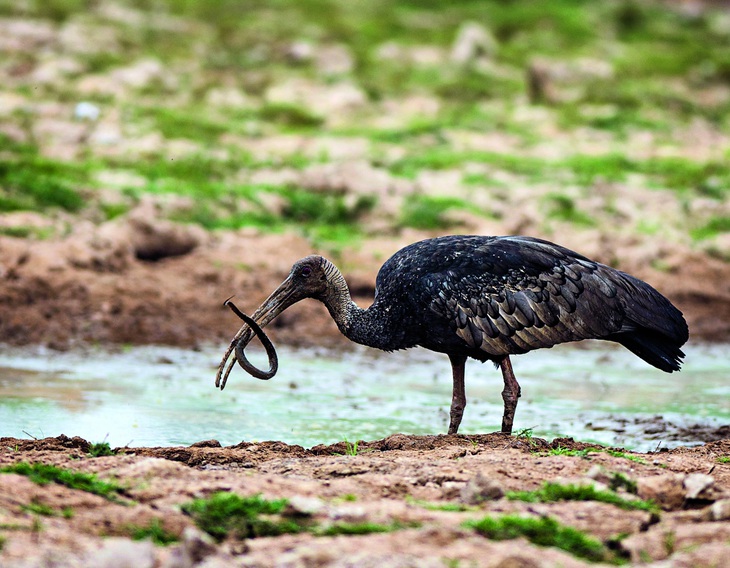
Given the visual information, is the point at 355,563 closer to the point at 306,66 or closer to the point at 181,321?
the point at 181,321

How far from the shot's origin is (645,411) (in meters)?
10.6

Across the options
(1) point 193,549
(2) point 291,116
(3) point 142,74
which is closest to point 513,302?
(1) point 193,549

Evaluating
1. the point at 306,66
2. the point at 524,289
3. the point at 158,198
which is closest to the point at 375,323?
the point at 524,289

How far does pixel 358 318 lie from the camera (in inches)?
339

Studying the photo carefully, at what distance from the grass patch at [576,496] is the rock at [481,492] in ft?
0.22

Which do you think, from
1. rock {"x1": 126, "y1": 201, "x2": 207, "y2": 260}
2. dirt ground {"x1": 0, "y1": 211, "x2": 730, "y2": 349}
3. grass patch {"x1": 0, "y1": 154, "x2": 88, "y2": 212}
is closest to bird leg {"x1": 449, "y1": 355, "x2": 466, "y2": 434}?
dirt ground {"x1": 0, "y1": 211, "x2": 730, "y2": 349}

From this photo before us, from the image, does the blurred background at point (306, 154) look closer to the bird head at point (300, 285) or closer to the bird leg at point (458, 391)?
the bird head at point (300, 285)

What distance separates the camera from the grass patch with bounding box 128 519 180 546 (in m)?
4.99

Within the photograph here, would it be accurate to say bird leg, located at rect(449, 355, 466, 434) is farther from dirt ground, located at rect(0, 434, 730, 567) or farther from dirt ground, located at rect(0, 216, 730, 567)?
dirt ground, located at rect(0, 434, 730, 567)

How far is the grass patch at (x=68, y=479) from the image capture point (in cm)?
559

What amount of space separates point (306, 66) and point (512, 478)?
24771 millimetres

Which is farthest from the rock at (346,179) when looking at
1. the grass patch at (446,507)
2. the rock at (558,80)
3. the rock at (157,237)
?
the grass patch at (446,507)

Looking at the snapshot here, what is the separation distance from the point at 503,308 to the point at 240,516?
11.6 feet

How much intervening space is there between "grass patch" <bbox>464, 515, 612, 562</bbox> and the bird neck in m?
3.38
